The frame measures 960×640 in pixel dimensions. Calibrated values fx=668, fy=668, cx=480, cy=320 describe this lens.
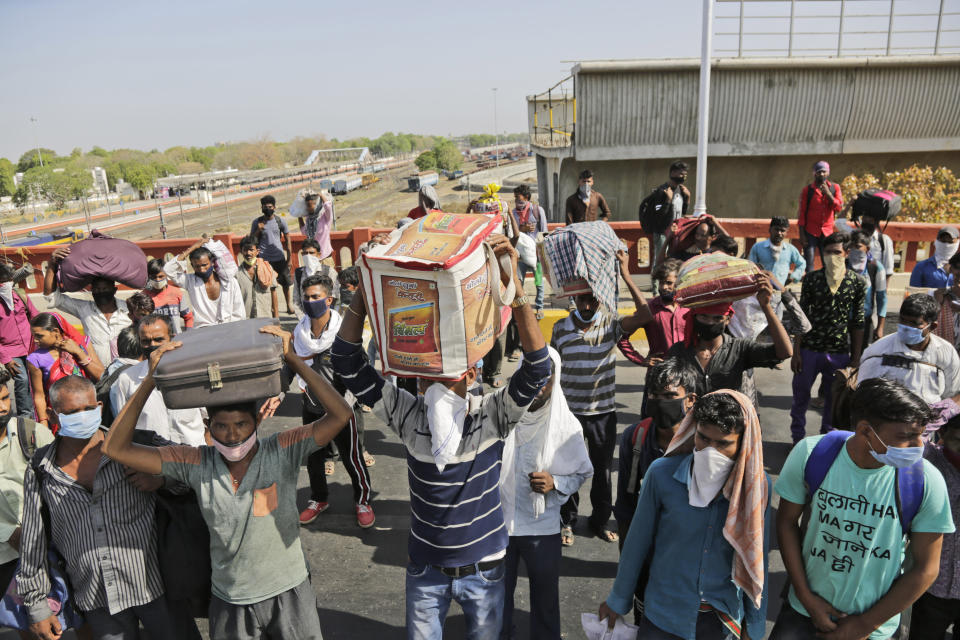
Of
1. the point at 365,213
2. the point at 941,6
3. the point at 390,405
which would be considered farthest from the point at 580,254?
the point at 365,213

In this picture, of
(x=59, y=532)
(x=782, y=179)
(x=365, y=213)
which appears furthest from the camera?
(x=365, y=213)

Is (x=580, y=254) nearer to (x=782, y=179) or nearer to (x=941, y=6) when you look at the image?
(x=782, y=179)

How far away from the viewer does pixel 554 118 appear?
22.1m

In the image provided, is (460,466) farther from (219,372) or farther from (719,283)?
(719,283)

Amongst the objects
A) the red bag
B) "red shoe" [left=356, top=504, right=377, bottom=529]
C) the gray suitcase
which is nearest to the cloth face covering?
"red shoe" [left=356, top=504, right=377, bottom=529]

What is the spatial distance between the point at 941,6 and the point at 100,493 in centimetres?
2203

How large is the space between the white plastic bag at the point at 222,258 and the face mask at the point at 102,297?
3.97 feet

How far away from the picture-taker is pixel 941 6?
17.6m

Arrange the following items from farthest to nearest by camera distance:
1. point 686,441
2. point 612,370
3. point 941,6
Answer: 1. point 941,6
2. point 612,370
3. point 686,441

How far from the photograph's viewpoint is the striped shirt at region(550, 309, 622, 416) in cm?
455

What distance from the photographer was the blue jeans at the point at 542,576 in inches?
138

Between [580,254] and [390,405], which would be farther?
[580,254]

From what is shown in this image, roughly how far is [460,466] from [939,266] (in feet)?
18.8

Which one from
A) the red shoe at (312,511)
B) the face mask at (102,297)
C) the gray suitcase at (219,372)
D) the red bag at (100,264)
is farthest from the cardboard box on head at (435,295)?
the face mask at (102,297)
